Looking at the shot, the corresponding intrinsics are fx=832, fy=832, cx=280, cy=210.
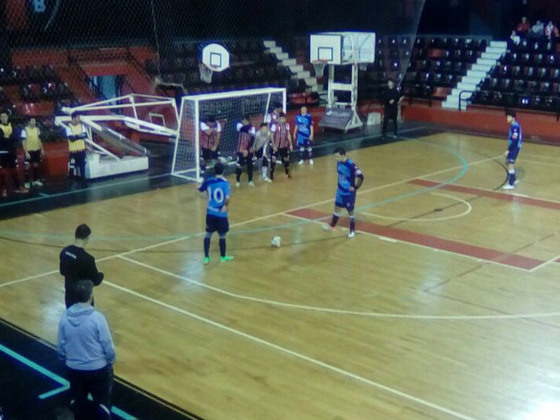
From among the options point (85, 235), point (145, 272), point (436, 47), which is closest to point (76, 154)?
point (145, 272)

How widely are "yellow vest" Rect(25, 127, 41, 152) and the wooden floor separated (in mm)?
2279

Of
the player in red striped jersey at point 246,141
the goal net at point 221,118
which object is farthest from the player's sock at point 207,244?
the goal net at point 221,118

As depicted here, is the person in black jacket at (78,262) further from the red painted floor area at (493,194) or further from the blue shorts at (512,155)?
the blue shorts at (512,155)

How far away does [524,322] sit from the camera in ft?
35.6

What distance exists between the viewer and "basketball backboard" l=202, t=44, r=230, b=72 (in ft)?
80.7

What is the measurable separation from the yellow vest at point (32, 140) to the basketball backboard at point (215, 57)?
7761mm

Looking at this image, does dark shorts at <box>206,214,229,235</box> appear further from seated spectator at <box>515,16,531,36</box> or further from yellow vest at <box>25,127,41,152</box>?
seated spectator at <box>515,16,531,36</box>

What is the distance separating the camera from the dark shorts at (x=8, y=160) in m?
17.5

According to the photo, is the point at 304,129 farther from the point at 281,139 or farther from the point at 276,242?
the point at 276,242

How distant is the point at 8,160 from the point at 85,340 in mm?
11648

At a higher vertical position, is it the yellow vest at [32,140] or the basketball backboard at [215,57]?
the basketball backboard at [215,57]

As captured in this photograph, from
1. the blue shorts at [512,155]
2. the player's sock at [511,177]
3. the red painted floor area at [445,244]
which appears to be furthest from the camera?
the player's sock at [511,177]

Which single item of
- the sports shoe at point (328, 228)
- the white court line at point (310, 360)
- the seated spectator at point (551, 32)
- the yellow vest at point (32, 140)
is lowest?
the white court line at point (310, 360)

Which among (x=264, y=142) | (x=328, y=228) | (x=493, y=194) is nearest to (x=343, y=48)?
(x=264, y=142)
